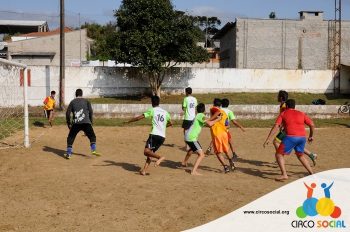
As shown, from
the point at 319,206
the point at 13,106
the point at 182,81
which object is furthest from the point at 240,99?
the point at 319,206

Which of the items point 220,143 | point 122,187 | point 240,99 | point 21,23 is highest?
point 21,23

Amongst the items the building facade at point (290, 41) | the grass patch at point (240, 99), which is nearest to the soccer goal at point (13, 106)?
the grass patch at point (240, 99)

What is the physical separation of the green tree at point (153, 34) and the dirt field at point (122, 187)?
570 inches

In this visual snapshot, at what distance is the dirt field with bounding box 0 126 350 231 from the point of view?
20.4ft

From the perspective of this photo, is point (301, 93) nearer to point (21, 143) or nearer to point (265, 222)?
point (21, 143)

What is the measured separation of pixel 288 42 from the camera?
37562 millimetres

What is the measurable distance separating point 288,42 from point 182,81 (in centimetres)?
1116

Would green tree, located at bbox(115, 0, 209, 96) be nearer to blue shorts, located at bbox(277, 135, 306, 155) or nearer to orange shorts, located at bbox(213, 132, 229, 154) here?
orange shorts, located at bbox(213, 132, 229, 154)

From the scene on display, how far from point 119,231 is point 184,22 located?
23444 mm

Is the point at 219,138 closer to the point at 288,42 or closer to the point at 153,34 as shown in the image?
the point at 153,34

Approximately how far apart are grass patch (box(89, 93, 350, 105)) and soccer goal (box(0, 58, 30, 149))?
5.77 meters

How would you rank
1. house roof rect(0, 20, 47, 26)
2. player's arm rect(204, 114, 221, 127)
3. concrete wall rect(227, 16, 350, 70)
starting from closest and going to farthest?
player's arm rect(204, 114, 221, 127) < concrete wall rect(227, 16, 350, 70) < house roof rect(0, 20, 47, 26)

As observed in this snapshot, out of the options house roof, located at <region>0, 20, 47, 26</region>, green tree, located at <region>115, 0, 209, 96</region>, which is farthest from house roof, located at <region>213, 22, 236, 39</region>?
house roof, located at <region>0, 20, 47, 26</region>

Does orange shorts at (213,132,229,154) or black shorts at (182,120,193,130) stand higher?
black shorts at (182,120,193,130)
